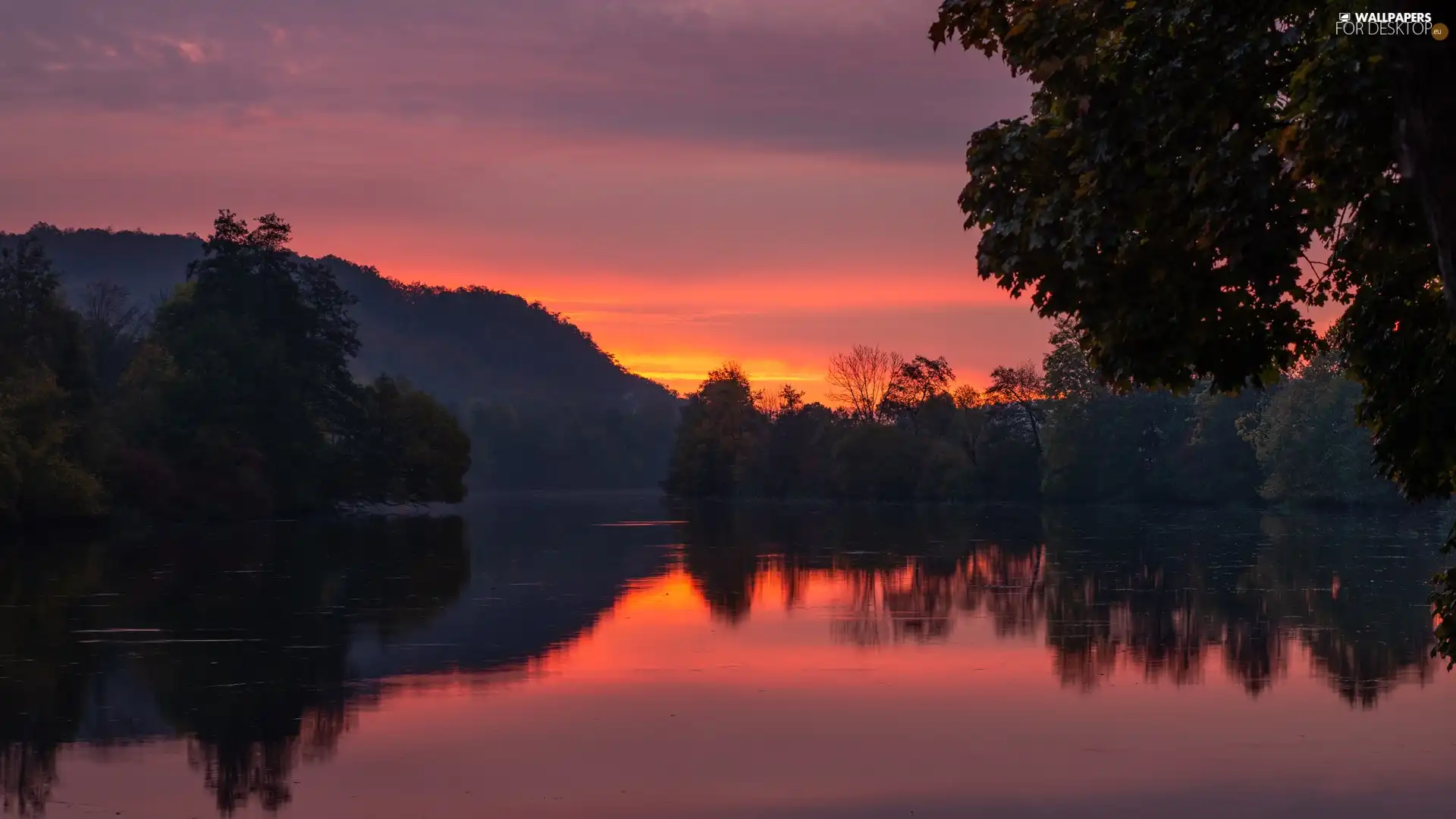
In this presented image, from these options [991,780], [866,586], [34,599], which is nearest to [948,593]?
[866,586]

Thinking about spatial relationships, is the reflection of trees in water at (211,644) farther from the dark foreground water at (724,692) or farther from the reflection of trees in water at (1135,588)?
the reflection of trees in water at (1135,588)

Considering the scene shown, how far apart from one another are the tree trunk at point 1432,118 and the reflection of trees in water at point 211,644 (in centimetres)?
1139

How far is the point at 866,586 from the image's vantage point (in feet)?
141

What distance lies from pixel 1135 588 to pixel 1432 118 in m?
32.4

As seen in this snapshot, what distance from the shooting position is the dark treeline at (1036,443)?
111250mm

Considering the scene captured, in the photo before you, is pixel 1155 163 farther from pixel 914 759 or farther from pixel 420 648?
pixel 420 648

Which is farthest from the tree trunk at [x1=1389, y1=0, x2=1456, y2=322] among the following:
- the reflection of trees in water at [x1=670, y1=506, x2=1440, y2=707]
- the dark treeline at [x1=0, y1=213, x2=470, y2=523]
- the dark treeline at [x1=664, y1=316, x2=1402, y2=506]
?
the dark treeline at [x1=664, y1=316, x2=1402, y2=506]

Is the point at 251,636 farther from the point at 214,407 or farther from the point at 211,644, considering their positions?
the point at 214,407

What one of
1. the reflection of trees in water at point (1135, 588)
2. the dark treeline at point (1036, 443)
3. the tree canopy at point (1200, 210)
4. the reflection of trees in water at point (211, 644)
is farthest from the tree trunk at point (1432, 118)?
the dark treeline at point (1036, 443)

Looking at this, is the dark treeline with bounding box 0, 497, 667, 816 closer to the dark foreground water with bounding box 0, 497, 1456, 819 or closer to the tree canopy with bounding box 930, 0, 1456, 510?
the dark foreground water with bounding box 0, 497, 1456, 819

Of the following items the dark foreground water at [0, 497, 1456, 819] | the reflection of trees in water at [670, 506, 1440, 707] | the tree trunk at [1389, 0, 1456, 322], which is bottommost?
the dark foreground water at [0, 497, 1456, 819]

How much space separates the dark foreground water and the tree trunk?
6685 mm

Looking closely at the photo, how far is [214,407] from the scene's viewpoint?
325 ft

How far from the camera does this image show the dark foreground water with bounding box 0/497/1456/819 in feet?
54.1
